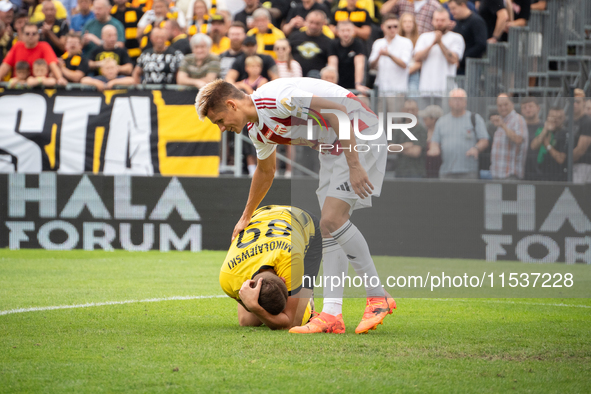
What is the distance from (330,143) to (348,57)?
7322 millimetres

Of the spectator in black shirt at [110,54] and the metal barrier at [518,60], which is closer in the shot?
the metal barrier at [518,60]

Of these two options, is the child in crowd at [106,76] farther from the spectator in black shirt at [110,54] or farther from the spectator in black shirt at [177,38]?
the spectator in black shirt at [177,38]

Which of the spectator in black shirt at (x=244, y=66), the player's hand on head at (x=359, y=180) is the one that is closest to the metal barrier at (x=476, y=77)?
the spectator in black shirt at (x=244, y=66)

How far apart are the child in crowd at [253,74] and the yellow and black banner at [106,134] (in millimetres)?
867

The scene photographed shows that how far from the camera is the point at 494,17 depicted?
1251cm

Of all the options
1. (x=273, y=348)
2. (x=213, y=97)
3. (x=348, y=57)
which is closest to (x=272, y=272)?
(x=273, y=348)

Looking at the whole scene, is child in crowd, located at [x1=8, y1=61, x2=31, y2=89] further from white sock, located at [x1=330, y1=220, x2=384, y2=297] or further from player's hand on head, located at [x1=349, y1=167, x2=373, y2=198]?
player's hand on head, located at [x1=349, y1=167, x2=373, y2=198]

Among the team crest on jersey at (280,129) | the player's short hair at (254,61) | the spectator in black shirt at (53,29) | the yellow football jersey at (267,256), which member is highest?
the spectator in black shirt at (53,29)

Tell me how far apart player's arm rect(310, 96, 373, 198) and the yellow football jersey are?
745 millimetres

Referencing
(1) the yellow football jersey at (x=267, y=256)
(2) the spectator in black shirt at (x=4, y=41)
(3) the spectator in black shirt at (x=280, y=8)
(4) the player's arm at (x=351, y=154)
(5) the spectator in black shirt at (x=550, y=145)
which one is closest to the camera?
(4) the player's arm at (x=351, y=154)

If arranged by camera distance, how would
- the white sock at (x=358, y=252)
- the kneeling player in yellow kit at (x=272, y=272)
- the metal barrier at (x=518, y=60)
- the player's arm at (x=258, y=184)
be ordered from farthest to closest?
the metal barrier at (x=518, y=60) < the player's arm at (x=258, y=184) < the white sock at (x=358, y=252) < the kneeling player in yellow kit at (x=272, y=272)

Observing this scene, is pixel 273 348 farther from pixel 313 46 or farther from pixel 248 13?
pixel 248 13

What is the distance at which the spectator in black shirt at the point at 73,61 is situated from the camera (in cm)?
1291

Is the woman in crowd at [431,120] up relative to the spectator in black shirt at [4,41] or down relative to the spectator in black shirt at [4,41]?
down
